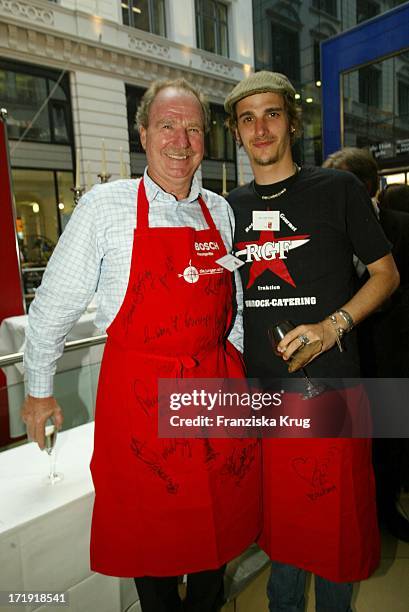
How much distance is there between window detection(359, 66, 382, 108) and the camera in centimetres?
330

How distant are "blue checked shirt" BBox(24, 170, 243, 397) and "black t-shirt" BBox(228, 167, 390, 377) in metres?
0.18

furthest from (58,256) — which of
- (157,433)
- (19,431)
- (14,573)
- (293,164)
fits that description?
(19,431)

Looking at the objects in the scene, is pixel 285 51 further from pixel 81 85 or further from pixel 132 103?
pixel 81 85

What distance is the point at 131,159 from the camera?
9.02ft

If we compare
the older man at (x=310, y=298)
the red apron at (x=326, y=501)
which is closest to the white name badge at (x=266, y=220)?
the older man at (x=310, y=298)

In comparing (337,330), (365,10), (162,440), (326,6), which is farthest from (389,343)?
(326,6)

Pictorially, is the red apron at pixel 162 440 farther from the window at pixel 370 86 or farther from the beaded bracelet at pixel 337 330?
A: the window at pixel 370 86

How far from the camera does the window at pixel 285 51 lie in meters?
3.10

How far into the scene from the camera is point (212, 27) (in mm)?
3010

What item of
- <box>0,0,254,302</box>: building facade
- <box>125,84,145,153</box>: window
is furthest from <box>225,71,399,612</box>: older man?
<box>125,84,145,153</box>: window

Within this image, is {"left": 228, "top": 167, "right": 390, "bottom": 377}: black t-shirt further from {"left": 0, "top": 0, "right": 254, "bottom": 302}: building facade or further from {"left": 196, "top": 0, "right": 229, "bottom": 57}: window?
{"left": 196, "top": 0, "right": 229, "bottom": 57}: window

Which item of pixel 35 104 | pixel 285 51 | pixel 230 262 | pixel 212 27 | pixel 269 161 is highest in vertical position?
pixel 212 27

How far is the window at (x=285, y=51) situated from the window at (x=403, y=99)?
0.80 metres

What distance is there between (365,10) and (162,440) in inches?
145
